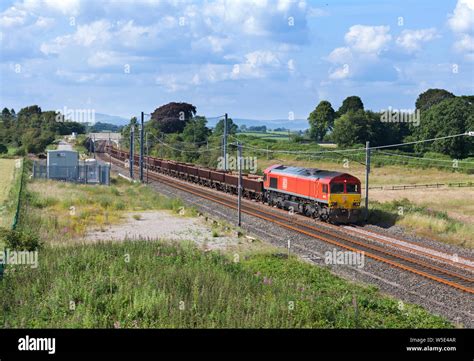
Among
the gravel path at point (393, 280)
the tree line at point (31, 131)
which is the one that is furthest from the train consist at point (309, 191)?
the tree line at point (31, 131)

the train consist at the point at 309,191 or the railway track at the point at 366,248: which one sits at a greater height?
the train consist at the point at 309,191

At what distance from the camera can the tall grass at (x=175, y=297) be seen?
12984mm

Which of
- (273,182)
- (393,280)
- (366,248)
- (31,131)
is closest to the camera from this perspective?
(393,280)

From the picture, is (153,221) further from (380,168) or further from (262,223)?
(380,168)

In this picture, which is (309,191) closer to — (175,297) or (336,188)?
(336,188)

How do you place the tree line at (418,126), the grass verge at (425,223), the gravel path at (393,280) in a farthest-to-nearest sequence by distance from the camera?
1. the tree line at (418,126)
2. the grass verge at (425,223)
3. the gravel path at (393,280)

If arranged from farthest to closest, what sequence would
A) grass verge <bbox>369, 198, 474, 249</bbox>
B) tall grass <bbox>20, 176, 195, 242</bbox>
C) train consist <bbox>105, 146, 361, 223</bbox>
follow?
1. train consist <bbox>105, 146, 361, 223</bbox>
2. tall grass <bbox>20, 176, 195, 242</bbox>
3. grass verge <bbox>369, 198, 474, 249</bbox>

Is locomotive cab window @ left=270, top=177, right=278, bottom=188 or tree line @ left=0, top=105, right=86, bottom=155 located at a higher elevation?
tree line @ left=0, top=105, right=86, bottom=155

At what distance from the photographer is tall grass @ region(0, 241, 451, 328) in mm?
12984

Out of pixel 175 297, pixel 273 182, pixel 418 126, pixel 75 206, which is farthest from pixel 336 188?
pixel 418 126

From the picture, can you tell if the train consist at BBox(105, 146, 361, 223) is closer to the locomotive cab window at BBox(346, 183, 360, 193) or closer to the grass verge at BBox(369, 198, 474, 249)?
the locomotive cab window at BBox(346, 183, 360, 193)

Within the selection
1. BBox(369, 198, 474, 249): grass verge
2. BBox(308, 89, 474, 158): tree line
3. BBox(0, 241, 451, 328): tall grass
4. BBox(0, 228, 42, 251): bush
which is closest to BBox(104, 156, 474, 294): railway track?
BBox(0, 241, 451, 328): tall grass

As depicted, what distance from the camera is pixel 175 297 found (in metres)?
14.0

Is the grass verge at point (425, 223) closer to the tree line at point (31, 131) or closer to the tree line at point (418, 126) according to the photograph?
the tree line at point (418, 126)
